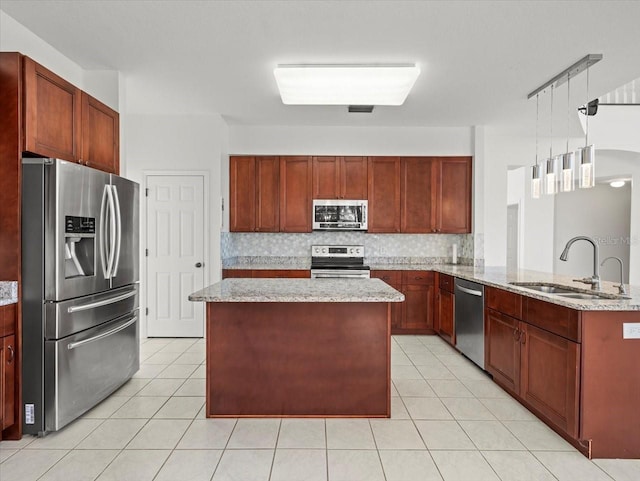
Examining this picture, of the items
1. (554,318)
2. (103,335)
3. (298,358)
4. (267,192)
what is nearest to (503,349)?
(554,318)

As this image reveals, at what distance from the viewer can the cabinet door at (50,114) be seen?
249cm

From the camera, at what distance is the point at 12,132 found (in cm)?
244

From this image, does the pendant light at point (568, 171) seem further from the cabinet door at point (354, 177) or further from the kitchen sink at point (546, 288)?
the cabinet door at point (354, 177)

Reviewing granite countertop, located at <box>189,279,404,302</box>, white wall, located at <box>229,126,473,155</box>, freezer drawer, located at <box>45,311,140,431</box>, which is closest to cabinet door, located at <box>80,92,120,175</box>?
freezer drawer, located at <box>45,311,140,431</box>

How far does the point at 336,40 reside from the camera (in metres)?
3.02

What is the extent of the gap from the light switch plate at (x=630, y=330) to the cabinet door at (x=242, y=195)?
163 inches

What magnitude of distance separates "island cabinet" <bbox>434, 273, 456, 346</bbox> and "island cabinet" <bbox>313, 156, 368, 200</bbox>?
5.01ft

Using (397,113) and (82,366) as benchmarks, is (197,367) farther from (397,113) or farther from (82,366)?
(397,113)

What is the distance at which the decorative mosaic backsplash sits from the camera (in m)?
5.80

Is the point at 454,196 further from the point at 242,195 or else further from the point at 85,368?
the point at 85,368

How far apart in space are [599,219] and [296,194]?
655 cm

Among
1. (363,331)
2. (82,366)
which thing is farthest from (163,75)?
A: (363,331)

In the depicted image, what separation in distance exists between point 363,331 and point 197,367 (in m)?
1.94

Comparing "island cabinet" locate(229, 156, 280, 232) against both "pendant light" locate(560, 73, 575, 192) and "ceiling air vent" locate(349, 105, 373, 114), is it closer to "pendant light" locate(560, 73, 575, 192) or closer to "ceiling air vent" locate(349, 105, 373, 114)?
"ceiling air vent" locate(349, 105, 373, 114)
